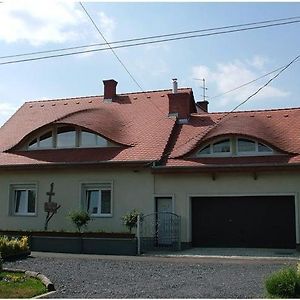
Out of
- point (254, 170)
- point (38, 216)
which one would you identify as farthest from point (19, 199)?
point (254, 170)

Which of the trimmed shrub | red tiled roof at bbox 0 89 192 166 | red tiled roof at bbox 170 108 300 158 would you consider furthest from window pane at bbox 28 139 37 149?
the trimmed shrub

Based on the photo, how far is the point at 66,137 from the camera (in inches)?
874

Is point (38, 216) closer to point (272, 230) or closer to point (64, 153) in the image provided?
point (64, 153)

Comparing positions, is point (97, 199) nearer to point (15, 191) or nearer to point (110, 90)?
point (15, 191)

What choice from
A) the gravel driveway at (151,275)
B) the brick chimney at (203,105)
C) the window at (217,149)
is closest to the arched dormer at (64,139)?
the window at (217,149)

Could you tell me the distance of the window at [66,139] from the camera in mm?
21641

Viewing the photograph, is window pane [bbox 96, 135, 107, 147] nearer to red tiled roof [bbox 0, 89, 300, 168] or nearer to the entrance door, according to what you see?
red tiled roof [bbox 0, 89, 300, 168]

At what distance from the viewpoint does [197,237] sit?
19078 millimetres

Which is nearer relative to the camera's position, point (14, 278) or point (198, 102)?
point (14, 278)

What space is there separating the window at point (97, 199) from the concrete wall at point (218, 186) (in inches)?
88.0

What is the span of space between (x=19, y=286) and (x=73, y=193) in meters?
10.6

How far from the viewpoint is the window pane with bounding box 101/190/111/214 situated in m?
20.2

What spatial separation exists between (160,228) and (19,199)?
262 inches

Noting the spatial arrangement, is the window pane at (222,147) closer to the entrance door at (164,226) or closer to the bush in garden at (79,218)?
the entrance door at (164,226)
